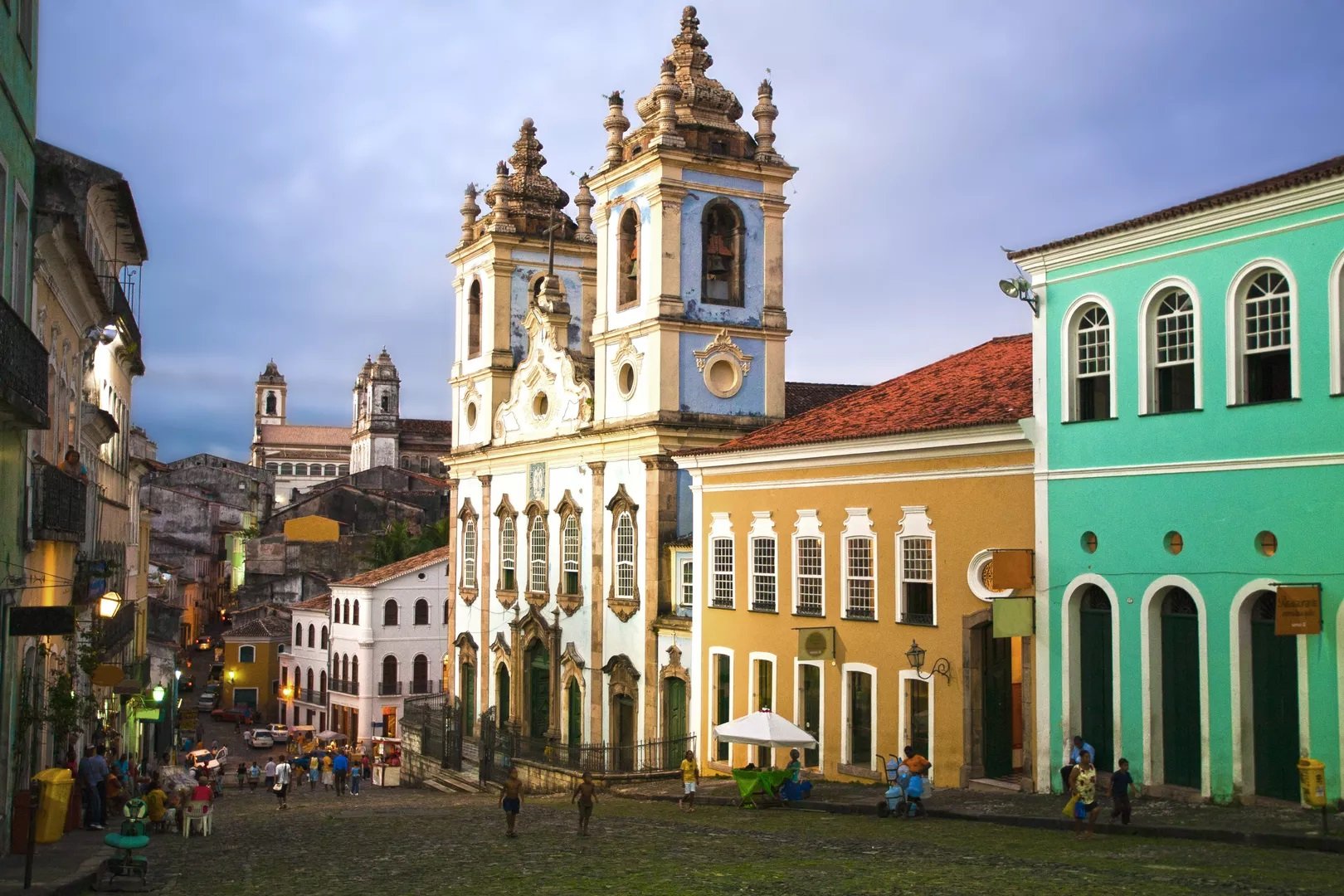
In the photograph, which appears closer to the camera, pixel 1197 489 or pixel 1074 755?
pixel 1197 489

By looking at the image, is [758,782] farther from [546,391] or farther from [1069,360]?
[546,391]

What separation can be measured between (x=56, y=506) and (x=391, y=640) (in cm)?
4323

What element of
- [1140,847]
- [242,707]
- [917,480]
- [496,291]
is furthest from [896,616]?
[242,707]

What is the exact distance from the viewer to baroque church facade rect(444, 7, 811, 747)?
34031 mm

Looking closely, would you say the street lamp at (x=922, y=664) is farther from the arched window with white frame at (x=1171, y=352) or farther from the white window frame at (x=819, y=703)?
the arched window with white frame at (x=1171, y=352)

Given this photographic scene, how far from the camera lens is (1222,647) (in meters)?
18.9

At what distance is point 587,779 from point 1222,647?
8.73 meters

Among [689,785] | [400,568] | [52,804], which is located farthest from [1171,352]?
[400,568]

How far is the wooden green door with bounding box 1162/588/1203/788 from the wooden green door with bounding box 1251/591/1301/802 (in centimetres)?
91

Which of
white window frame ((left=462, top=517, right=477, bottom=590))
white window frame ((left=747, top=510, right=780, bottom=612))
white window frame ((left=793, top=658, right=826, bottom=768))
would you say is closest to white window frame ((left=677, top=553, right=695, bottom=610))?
white window frame ((left=747, top=510, right=780, bottom=612))

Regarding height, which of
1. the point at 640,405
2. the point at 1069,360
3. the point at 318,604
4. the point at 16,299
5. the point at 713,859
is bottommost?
the point at 713,859

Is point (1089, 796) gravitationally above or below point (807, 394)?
below

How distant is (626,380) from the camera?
35.8 metres

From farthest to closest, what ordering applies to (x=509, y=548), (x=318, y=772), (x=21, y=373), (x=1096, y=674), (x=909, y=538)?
1. (x=318, y=772)
2. (x=509, y=548)
3. (x=909, y=538)
4. (x=1096, y=674)
5. (x=21, y=373)
